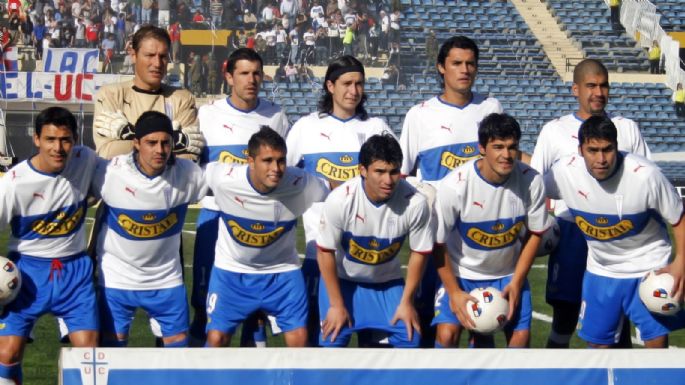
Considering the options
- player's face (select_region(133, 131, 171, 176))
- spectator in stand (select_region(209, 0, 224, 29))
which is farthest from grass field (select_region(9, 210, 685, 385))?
spectator in stand (select_region(209, 0, 224, 29))

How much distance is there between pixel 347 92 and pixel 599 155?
5.89 feet

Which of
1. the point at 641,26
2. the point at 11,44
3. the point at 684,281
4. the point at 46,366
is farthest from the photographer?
the point at 641,26

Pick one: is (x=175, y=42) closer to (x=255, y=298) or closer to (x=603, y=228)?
(x=255, y=298)

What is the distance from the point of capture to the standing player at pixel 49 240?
711 centimetres

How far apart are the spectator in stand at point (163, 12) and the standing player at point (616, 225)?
22.5m

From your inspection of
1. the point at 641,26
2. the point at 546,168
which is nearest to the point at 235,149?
the point at 546,168

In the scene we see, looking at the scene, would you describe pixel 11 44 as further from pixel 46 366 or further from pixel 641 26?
pixel 46 366

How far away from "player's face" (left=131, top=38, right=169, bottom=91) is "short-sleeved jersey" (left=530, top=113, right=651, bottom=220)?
8.84 feet

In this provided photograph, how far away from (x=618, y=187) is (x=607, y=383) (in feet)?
5.17

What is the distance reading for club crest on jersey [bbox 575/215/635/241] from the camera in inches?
296

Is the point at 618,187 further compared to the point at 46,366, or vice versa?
the point at 46,366

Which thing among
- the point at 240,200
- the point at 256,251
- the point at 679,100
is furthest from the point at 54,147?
the point at 679,100

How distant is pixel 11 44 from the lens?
88.9 ft

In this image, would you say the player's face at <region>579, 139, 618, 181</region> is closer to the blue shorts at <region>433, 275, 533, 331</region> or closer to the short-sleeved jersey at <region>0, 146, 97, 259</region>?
the blue shorts at <region>433, 275, 533, 331</region>
